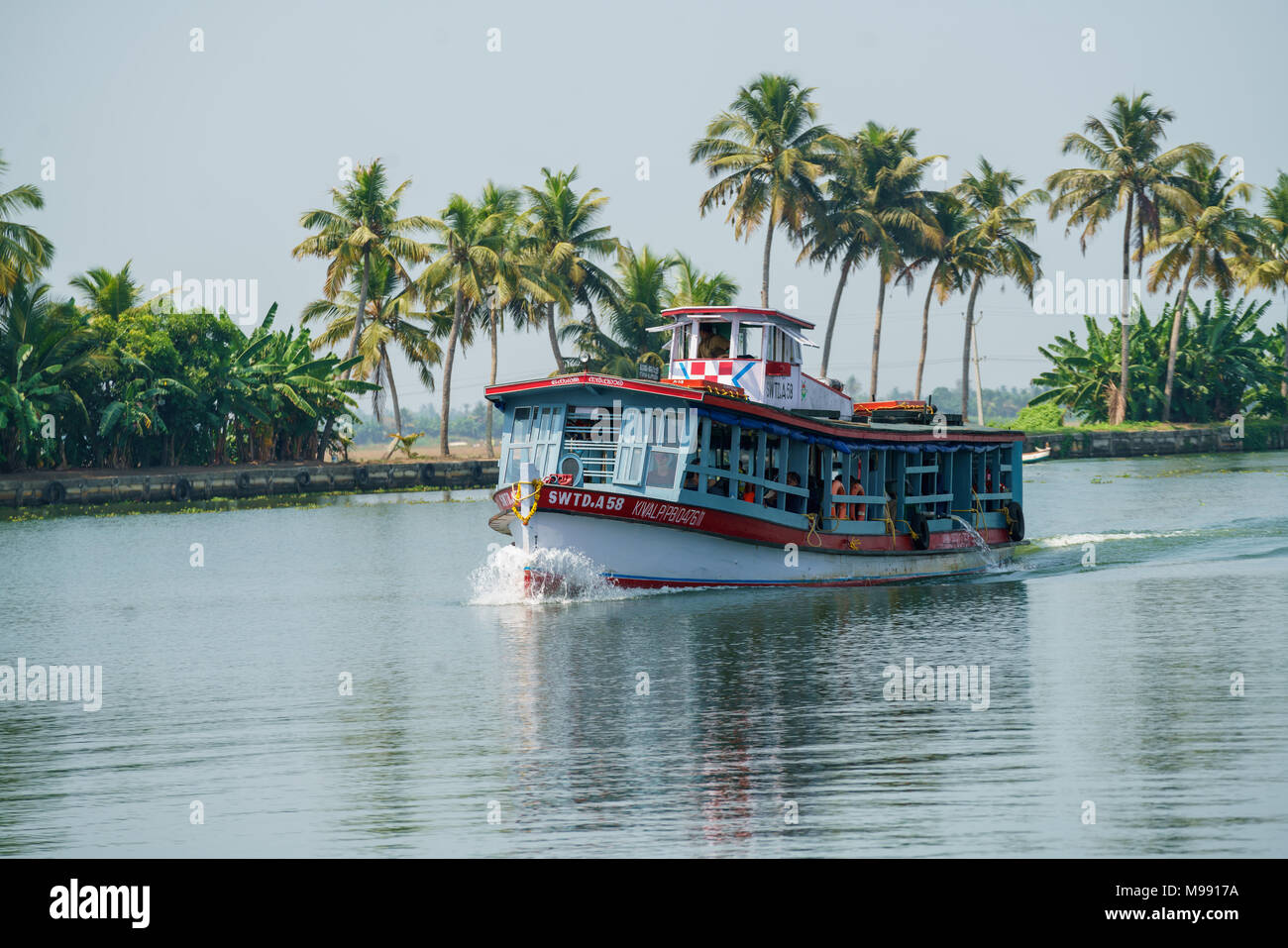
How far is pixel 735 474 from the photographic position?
84.2 ft

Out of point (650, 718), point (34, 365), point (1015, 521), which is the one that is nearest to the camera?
point (650, 718)

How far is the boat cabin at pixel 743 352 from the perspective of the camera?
2936 centimetres

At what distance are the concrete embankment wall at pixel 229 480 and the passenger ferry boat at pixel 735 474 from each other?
99.4 ft

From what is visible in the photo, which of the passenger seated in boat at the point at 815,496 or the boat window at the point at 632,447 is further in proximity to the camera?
the passenger seated in boat at the point at 815,496

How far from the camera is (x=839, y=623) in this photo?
881 inches

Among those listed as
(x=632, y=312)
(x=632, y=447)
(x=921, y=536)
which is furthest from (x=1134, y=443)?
(x=632, y=447)

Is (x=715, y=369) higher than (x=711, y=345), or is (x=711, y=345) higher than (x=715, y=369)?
(x=711, y=345)

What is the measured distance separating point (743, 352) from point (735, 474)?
488 centimetres

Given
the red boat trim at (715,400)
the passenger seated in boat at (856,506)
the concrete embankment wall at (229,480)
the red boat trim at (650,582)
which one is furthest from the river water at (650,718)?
the concrete embankment wall at (229,480)

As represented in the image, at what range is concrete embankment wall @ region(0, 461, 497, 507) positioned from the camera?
51.5 metres

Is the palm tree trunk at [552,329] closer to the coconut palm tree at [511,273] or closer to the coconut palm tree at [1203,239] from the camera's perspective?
the coconut palm tree at [511,273]

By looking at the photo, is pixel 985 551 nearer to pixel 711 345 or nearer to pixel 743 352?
pixel 743 352

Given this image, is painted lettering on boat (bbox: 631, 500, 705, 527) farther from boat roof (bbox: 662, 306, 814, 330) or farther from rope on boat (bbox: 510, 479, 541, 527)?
boat roof (bbox: 662, 306, 814, 330)
